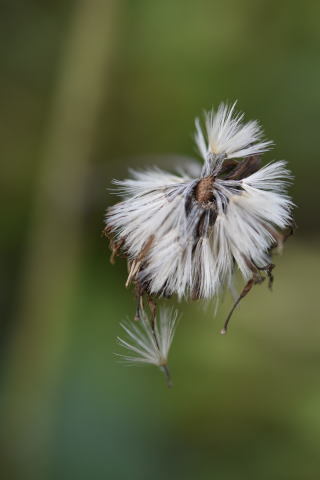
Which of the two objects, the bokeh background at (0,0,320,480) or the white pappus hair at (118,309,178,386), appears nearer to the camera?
the white pappus hair at (118,309,178,386)

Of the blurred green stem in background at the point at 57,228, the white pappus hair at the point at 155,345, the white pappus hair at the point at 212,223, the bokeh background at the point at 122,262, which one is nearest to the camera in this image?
the white pappus hair at the point at 212,223

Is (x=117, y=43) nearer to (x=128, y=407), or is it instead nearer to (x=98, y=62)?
(x=98, y=62)

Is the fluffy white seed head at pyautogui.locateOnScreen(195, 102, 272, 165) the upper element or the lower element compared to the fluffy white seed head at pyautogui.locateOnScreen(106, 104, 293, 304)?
upper

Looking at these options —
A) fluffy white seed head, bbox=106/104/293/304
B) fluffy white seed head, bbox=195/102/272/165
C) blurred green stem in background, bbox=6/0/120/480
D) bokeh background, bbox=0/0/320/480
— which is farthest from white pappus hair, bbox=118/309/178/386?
blurred green stem in background, bbox=6/0/120/480

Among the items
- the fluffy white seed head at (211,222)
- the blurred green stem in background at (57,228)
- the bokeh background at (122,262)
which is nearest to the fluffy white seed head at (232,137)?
the fluffy white seed head at (211,222)

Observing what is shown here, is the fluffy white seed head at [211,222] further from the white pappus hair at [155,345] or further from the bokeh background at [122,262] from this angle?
the bokeh background at [122,262]

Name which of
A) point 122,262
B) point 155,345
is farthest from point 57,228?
point 155,345

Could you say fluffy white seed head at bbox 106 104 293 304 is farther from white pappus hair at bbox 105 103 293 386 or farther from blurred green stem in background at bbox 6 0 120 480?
blurred green stem in background at bbox 6 0 120 480

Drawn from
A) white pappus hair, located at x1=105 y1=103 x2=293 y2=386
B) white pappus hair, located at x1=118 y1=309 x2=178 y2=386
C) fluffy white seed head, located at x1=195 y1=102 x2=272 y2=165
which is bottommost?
white pappus hair, located at x1=118 y1=309 x2=178 y2=386
